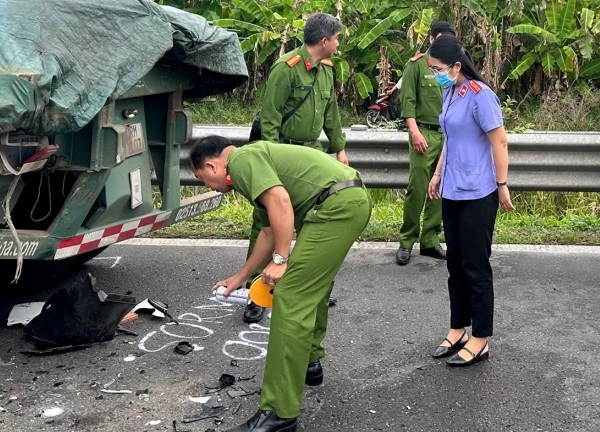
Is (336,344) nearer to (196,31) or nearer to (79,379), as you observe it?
(79,379)

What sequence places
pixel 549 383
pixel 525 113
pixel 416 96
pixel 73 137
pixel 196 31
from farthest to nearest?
pixel 525 113
pixel 416 96
pixel 196 31
pixel 73 137
pixel 549 383

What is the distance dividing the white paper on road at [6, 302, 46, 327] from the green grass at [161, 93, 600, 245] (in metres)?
1.93

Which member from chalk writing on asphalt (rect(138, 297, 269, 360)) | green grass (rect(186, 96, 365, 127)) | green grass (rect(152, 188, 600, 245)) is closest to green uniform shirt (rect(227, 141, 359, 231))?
chalk writing on asphalt (rect(138, 297, 269, 360))

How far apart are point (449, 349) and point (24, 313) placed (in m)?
2.52

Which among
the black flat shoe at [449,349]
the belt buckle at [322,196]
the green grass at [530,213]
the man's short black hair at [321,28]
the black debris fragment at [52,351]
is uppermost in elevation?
the man's short black hair at [321,28]

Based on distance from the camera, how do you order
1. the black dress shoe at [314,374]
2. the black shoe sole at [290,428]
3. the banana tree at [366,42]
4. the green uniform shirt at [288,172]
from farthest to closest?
1. the banana tree at [366,42]
2. the black dress shoe at [314,374]
3. the black shoe sole at [290,428]
4. the green uniform shirt at [288,172]

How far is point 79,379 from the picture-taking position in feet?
14.8

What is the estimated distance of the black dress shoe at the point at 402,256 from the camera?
21.2 ft

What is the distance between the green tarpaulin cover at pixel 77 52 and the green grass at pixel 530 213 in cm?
245

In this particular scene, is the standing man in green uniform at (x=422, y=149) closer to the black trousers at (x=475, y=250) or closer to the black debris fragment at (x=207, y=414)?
the black trousers at (x=475, y=250)

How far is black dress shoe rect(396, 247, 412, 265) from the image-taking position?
6.48 metres

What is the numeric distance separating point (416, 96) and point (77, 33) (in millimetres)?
2955

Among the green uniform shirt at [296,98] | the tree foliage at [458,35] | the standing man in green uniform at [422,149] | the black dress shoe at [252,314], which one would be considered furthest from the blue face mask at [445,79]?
the tree foliage at [458,35]

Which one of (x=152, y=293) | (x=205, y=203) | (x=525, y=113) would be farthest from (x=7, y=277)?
(x=525, y=113)
